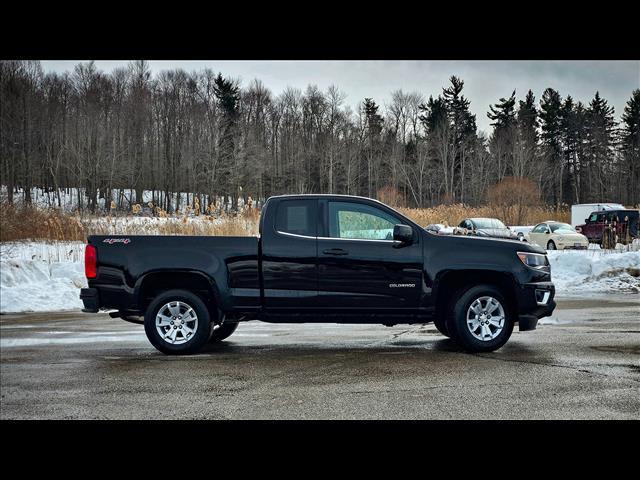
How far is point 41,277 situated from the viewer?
12.7 metres

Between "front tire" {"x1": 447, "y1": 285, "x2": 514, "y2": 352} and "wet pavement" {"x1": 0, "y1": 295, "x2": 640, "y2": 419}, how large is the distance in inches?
7.3

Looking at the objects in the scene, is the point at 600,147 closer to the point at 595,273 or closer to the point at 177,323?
the point at 595,273

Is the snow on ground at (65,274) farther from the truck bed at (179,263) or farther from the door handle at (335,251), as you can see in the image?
the door handle at (335,251)

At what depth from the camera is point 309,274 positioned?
265 inches

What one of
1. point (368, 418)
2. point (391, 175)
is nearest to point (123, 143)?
point (391, 175)

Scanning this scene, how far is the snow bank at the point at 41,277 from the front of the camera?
11.2 metres

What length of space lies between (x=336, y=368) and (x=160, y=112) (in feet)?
134

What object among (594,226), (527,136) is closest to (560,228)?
(594,226)

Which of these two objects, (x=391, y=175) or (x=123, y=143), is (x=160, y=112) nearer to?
(x=123, y=143)

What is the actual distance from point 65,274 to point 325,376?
9772 millimetres

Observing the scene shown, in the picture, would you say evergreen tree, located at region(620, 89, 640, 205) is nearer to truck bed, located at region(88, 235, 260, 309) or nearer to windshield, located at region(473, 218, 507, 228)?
windshield, located at region(473, 218, 507, 228)

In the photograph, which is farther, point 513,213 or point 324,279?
point 513,213

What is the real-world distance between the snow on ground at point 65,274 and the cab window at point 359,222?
23.4 ft

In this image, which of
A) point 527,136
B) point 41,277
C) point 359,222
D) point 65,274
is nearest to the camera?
point 359,222
